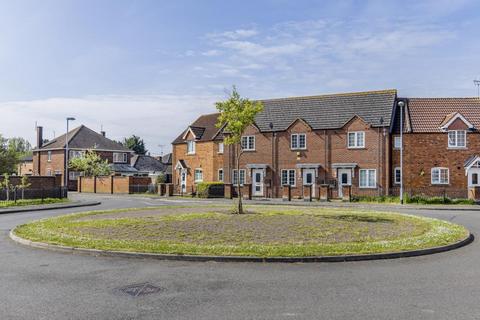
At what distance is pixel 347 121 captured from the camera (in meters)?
43.1

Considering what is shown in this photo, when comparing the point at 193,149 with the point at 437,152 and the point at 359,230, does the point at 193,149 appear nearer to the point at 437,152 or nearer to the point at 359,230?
the point at 437,152

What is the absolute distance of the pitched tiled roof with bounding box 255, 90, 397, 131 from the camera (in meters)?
42.6

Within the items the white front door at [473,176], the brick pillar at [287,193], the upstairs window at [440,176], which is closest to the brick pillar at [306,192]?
the brick pillar at [287,193]

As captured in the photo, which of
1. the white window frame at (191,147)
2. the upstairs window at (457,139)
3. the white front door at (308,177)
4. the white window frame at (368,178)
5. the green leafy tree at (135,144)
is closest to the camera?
the upstairs window at (457,139)

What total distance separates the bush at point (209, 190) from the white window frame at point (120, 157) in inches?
1428

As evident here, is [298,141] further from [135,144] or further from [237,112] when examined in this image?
[135,144]

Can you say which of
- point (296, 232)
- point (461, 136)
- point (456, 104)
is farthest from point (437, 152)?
point (296, 232)

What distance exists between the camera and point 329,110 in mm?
45375

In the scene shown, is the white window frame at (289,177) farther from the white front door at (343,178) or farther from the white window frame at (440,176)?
the white window frame at (440,176)

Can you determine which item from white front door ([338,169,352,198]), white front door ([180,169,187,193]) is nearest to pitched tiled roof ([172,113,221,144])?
white front door ([180,169,187,193])

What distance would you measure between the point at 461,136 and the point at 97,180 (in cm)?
4033

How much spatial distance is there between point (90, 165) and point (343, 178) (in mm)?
37448

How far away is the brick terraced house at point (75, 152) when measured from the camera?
229 feet

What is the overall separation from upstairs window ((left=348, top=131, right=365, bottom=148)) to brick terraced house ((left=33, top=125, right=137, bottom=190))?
39.6m
